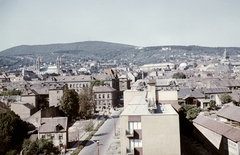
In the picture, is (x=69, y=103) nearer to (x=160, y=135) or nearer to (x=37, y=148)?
(x=37, y=148)

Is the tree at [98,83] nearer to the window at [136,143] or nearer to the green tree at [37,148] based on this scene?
the green tree at [37,148]

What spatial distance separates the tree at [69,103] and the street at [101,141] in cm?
918

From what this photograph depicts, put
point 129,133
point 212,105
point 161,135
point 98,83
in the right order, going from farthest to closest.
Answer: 1. point 98,83
2. point 212,105
3. point 129,133
4. point 161,135

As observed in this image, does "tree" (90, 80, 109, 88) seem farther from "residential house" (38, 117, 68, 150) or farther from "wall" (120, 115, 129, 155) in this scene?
"wall" (120, 115, 129, 155)

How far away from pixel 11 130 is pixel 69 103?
A: 1944cm

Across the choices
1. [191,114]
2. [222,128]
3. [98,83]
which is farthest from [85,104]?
[222,128]

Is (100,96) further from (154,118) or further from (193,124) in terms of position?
(154,118)

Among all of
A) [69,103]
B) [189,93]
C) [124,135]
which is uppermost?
[189,93]

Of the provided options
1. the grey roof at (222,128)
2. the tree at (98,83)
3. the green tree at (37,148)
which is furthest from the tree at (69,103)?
the tree at (98,83)

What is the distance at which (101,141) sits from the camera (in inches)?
1631

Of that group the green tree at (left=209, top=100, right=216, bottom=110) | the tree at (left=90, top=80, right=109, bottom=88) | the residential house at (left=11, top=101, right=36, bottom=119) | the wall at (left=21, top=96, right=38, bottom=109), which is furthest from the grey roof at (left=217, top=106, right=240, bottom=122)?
the tree at (left=90, top=80, right=109, bottom=88)

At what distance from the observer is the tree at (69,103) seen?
58062 millimetres

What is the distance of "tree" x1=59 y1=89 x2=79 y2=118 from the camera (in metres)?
58.1

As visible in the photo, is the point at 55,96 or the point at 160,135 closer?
the point at 160,135
